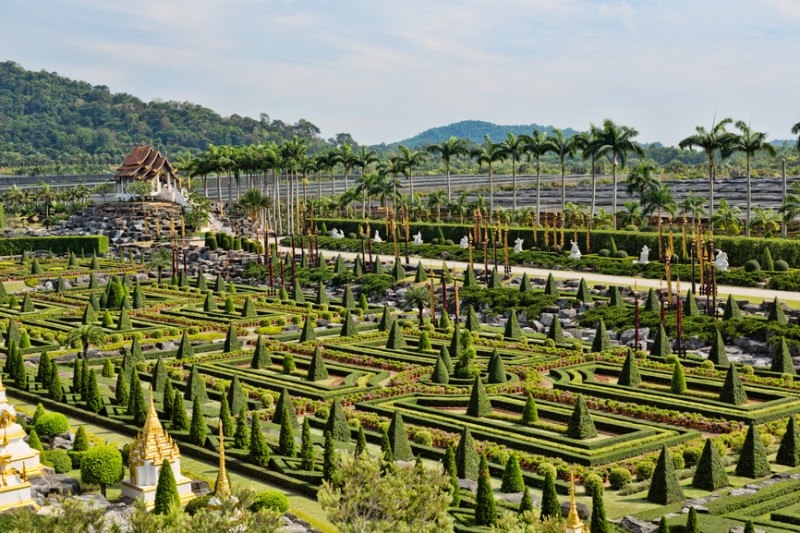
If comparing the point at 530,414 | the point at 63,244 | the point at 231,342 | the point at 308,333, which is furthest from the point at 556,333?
the point at 63,244

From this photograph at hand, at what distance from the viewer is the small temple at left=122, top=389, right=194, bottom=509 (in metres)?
31.6

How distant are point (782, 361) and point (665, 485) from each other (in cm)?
1975

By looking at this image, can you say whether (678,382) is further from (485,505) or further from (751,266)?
(751,266)

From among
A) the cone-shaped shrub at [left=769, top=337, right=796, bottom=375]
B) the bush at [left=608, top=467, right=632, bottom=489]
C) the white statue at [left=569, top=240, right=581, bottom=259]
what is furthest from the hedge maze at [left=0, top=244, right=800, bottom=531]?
the white statue at [left=569, top=240, right=581, bottom=259]

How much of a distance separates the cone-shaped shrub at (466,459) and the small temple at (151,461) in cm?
780

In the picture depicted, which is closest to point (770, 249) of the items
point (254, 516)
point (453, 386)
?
point (453, 386)

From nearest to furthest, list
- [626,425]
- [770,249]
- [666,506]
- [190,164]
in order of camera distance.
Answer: [666,506] → [626,425] → [770,249] → [190,164]

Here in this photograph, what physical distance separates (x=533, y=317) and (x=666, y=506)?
115 ft

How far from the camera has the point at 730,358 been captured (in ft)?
176

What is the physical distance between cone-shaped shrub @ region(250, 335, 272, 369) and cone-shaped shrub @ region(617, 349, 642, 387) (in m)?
16.0

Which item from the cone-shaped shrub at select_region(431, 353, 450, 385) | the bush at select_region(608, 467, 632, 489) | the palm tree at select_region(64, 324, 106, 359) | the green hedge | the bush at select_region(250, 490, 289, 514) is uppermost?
the green hedge

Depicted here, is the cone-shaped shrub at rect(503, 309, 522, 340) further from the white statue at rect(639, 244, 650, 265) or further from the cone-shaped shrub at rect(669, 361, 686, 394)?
the white statue at rect(639, 244, 650, 265)

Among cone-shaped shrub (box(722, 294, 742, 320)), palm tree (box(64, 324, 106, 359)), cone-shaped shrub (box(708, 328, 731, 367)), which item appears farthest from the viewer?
cone-shaped shrub (box(722, 294, 742, 320))

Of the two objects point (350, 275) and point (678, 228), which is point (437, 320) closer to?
point (350, 275)
